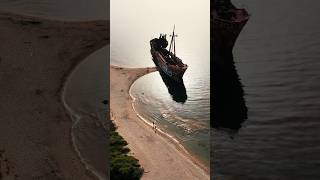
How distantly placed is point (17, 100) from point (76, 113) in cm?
232

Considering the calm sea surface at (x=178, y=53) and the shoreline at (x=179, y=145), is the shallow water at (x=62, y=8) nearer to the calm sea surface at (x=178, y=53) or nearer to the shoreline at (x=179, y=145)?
the calm sea surface at (x=178, y=53)

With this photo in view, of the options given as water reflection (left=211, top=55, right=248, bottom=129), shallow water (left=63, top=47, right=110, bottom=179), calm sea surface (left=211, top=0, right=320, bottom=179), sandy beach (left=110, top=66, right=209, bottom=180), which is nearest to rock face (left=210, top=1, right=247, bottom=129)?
water reflection (left=211, top=55, right=248, bottom=129)

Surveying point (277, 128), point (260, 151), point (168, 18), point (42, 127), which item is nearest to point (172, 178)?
point (260, 151)

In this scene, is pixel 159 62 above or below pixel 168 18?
below

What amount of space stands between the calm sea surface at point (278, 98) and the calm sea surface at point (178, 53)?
3.54 ft

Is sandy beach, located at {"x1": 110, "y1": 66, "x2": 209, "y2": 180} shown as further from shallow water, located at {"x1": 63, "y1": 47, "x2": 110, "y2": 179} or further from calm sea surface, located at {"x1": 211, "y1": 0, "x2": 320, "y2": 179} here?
calm sea surface, located at {"x1": 211, "y1": 0, "x2": 320, "y2": 179}

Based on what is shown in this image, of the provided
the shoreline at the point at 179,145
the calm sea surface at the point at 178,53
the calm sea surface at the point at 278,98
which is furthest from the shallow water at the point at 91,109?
the calm sea surface at the point at 278,98

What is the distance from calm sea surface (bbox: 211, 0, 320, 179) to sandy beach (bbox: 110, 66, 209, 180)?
46.2 inches

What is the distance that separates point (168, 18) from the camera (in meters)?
15.9

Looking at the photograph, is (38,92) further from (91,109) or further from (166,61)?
(166,61)

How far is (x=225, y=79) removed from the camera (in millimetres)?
16047

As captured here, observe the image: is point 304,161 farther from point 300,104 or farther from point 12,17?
point 12,17

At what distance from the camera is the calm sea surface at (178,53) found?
15468 mm

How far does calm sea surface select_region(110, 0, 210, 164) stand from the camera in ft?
50.7
